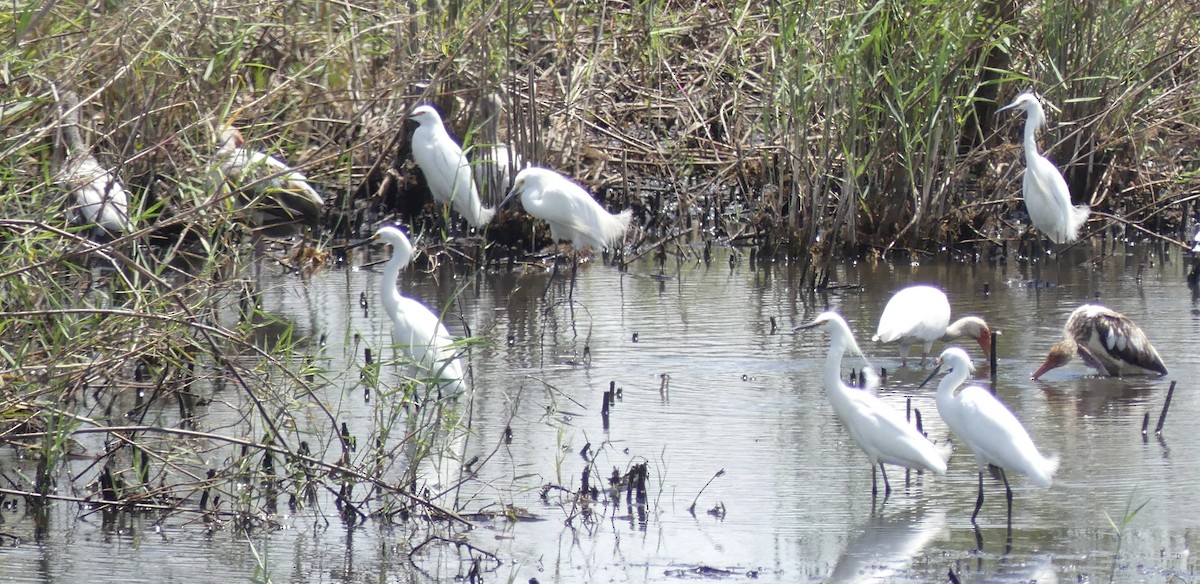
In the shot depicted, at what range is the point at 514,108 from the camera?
35.4 ft

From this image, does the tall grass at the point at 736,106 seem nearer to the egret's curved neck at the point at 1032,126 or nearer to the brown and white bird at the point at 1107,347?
the egret's curved neck at the point at 1032,126

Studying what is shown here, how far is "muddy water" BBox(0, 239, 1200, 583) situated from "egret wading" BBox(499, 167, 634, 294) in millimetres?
873

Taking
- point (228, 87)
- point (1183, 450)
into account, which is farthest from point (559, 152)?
point (1183, 450)

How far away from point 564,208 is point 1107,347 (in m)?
3.86

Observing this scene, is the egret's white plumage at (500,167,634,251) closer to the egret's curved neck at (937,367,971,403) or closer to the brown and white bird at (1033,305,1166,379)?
the brown and white bird at (1033,305,1166,379)

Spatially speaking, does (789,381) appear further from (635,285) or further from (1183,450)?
(635,285)

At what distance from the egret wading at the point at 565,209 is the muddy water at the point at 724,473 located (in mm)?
873

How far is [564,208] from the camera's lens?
10.2 m

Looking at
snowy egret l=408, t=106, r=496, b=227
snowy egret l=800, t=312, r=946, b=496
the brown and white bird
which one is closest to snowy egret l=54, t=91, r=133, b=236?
snowy egret l=800, t=312, r=946, b=496

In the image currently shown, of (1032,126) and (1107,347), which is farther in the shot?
(1032,126)

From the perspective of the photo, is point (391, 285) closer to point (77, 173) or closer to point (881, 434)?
point (77, 173)

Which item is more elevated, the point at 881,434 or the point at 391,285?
the point at 391,285

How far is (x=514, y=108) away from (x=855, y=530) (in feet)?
20.2

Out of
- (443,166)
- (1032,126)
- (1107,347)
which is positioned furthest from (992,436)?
(443,166)
